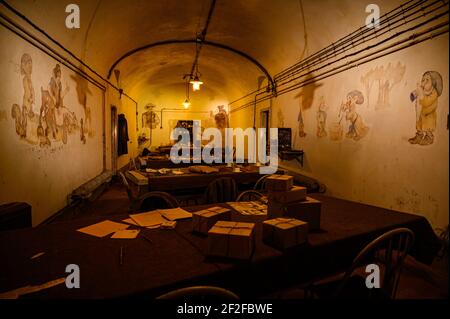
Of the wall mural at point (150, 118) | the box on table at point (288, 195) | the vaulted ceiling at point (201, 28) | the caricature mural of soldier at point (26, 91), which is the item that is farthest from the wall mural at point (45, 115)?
the wall mural at point (150, 118)

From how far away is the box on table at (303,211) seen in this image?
1.89 metres

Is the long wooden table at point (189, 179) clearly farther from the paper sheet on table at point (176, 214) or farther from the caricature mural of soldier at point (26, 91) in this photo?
the paper sheet on table at point (176, 214)

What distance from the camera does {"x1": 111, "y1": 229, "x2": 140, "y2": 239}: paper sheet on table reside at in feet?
5.87

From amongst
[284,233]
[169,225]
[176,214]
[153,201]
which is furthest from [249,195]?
[284,233]

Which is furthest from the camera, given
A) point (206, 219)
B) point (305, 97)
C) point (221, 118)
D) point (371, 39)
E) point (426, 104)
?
point (221, 118)

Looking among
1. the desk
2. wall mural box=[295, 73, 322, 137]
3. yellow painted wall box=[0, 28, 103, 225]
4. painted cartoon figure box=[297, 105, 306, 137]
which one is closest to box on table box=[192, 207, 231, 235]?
the desk

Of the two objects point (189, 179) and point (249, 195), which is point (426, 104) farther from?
point (189, 179)

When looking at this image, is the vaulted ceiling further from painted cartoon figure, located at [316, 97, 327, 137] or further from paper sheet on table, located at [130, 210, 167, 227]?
paper sheet on table, located at [130, 210, 167, 227]

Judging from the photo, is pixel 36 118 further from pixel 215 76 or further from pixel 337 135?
pixel 215 76

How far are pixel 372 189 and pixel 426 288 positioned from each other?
1.56 meters

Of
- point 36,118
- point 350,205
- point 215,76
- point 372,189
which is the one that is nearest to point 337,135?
point 372,189

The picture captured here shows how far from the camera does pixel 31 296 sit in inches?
44.2

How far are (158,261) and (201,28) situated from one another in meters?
5.92

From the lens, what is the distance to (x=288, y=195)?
1.89m
